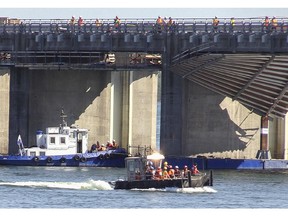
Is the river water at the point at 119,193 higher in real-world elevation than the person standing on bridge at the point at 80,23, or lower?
lower

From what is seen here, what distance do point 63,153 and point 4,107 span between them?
1054cm

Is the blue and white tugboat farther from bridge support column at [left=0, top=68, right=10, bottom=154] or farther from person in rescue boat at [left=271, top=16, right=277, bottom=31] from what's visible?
person in rescue boat at [left=271, top=16, right=277, bottom=31]

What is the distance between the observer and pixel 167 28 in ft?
589

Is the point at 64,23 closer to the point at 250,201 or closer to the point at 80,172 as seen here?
the point at 80,172

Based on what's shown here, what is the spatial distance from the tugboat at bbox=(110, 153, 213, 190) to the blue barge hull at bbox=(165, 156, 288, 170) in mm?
22936

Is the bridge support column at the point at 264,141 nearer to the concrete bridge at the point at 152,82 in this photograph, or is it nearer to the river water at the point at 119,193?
the concrete bridge at the point at 152,82

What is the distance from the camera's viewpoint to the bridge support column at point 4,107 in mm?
186750

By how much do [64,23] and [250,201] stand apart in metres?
42.8

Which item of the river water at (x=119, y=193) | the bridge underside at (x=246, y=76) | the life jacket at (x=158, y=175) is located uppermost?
the bridge underside at (x=246, y=76)

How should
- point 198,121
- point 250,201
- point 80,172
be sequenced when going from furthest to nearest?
point 198,121, point 80,172, point 250,201

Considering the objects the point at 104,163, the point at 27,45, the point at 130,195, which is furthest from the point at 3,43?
the point at 130,195

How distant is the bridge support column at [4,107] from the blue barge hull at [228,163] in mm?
16306

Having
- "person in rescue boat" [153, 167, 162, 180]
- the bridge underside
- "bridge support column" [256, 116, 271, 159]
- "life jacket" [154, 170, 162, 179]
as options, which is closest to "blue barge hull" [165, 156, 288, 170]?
"bridge support column" [256, 116, 271, 159]

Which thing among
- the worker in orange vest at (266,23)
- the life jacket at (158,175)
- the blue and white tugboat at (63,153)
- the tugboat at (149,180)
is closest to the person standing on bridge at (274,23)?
the worker in orange vest at (266,23)
